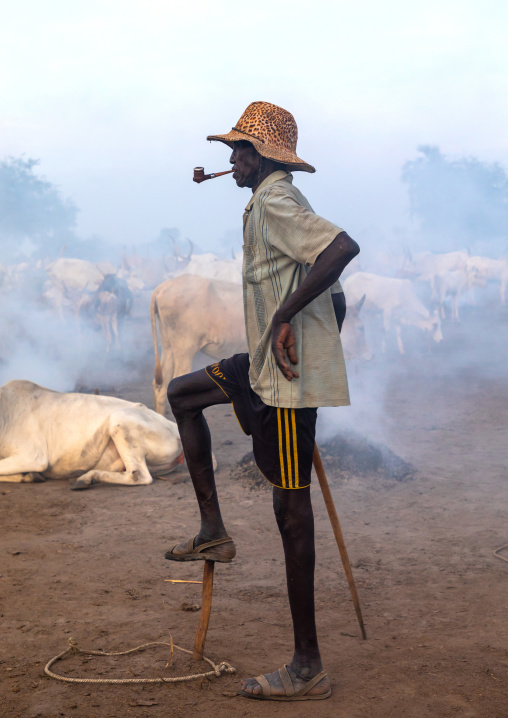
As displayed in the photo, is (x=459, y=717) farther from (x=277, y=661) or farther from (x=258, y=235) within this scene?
(x=258, y=235)

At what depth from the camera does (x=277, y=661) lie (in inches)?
109

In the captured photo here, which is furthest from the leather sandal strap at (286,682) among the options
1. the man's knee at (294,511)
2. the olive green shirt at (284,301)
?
the olive green shirt at (284,301)

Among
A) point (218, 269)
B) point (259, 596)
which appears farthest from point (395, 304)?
point (259, 596)

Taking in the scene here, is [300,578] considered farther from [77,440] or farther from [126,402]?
[126,402]

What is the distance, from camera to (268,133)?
270 centimetres

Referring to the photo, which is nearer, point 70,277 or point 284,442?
point 284,442

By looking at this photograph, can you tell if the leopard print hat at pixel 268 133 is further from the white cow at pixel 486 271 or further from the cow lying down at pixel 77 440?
the white cow at pixel 486 271

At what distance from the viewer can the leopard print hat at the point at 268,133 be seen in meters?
2.65

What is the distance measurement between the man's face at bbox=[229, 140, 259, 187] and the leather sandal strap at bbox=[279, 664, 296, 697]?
1.92 m

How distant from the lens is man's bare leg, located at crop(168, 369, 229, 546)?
9.12 ft

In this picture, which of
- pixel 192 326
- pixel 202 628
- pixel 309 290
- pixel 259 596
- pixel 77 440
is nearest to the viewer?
pixel 309 290

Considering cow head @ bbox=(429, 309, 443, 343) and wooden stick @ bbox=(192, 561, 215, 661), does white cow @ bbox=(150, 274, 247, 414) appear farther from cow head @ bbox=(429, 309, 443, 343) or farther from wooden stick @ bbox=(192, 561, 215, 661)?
cow head @ bbox=(429, 309, 443, 343)

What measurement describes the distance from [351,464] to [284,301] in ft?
13.5

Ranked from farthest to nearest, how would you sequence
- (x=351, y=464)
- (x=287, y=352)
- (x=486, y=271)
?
(x=486, y=271) < (x=351, y=464) < (x=287, y=352)
